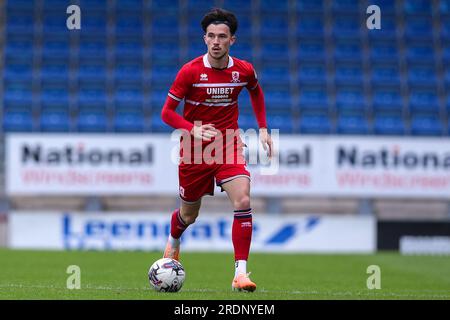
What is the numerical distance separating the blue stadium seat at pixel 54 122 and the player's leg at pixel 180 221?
1093 centimetres

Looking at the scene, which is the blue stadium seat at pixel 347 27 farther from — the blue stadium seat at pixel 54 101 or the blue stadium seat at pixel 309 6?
the blue stadium seat at pixel 54 101

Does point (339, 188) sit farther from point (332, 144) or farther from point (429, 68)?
point (429, 68)

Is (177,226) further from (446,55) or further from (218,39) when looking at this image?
(446,55)

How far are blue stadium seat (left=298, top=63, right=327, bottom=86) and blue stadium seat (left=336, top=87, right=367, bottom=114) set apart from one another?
0.47 m

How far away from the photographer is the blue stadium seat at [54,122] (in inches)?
754

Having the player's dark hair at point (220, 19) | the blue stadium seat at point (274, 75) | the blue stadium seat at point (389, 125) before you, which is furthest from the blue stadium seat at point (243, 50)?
the player's dark hair at point (220, 19)

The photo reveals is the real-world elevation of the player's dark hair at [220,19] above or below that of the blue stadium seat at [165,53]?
below

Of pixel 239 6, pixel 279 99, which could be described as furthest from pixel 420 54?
pixel 239 6

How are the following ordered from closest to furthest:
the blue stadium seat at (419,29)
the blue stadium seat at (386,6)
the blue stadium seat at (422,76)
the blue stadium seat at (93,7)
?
the blue stadium seat at (422,76)
the blue stadium seat at (93,7)
the blue stadium seat at (419,29)
the blue stadium seat at (386,6)

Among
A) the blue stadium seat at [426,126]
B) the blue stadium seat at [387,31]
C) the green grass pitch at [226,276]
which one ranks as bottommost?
the green grass pitch at [226,276]

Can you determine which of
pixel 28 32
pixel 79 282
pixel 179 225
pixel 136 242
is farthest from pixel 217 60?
pixel 28 32

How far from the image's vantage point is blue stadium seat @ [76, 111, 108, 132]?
19.2m

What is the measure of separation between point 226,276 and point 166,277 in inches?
110

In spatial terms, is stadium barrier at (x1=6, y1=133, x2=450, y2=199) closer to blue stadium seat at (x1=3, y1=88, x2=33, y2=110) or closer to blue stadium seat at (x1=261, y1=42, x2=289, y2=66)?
blue stadium seat at (x1=3, y1=88, x2=33, y2=110)
